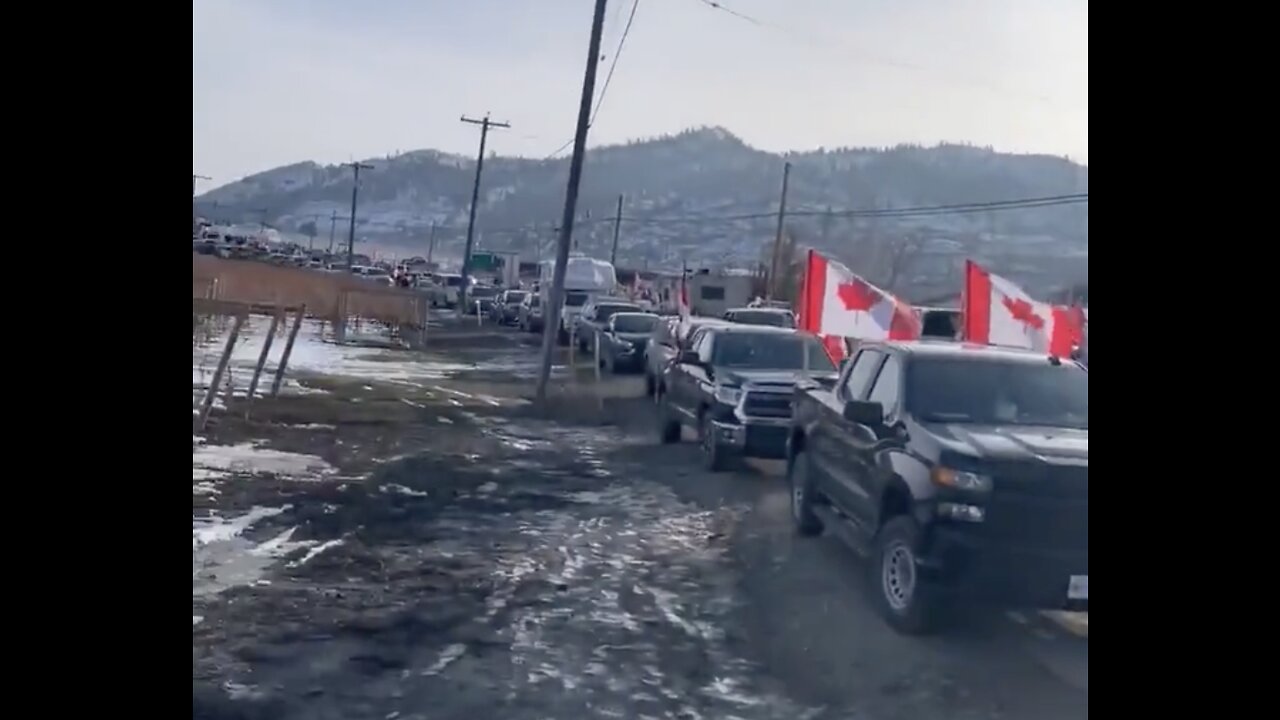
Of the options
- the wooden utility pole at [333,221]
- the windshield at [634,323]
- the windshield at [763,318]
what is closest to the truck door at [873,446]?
the windshield at [763,318]

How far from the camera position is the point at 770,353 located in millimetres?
16609

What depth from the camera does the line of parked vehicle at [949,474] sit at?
25.5 feet

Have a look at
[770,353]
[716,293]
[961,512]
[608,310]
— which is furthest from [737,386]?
[716,293]

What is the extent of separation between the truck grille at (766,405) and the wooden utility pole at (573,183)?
376 inches

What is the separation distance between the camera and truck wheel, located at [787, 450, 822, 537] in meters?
11.2

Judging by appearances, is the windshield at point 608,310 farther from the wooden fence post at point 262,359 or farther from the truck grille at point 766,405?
the truck grille at point 766,405

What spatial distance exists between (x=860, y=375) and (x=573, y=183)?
15.3m

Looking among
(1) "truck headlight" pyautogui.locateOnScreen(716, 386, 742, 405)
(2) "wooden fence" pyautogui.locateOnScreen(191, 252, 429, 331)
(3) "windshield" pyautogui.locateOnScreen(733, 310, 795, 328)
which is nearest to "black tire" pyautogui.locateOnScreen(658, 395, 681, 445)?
(1) "truck headlight" pyautogui.locateOnScreen(716, 386, 742, 405)

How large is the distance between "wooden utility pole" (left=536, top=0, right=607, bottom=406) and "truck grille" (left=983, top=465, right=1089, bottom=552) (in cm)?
1646

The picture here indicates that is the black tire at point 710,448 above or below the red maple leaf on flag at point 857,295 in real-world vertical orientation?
below

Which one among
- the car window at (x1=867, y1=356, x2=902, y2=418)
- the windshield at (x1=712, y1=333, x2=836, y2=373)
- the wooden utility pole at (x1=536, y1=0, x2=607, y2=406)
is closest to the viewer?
the car window at (x1=867, y1=356, x2=902, y2=418)

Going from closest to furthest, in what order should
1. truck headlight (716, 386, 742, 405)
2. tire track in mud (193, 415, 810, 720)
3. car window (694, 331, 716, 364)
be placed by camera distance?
tire track in mud (193, 415, 810, 720), truck headlight (716, 386, 742, 405), car window (694, 331, 716, 364)

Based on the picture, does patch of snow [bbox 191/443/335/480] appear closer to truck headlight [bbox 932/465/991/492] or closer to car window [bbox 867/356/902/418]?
car window [bbox 867/356/902/418]
